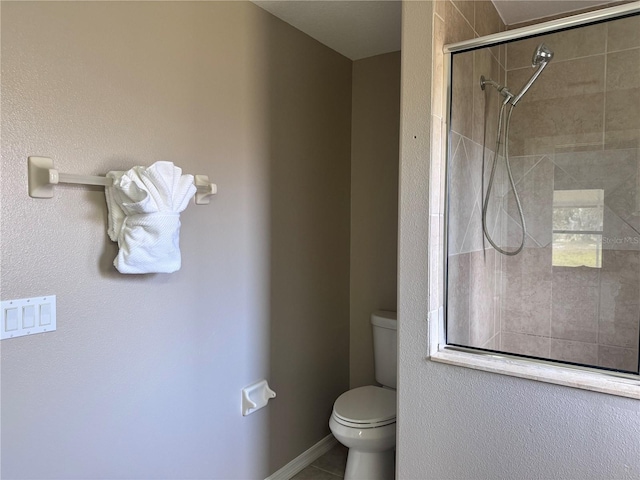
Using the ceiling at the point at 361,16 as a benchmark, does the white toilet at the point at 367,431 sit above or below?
below

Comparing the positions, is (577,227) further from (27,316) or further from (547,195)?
(27,316)

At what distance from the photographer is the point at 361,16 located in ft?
7.31

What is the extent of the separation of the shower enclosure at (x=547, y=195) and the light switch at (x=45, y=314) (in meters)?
1.44

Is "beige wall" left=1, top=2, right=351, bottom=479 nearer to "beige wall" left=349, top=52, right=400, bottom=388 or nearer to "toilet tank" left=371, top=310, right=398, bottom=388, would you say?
"beige wall" left=349, top=52, right=400, bottom=388

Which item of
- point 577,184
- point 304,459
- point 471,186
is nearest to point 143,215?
point 471,186

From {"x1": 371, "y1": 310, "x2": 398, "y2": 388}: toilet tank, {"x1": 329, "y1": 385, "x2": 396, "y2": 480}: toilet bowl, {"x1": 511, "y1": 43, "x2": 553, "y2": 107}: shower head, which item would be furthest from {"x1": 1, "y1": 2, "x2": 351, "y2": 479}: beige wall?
{"x1": 511, "y1": 43, "x2": 553, "y2": 107}: shower head

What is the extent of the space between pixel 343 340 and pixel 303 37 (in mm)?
1834

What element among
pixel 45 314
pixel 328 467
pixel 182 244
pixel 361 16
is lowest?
pixel 328 467

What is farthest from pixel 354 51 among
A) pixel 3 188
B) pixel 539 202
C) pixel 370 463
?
pixel 370 463

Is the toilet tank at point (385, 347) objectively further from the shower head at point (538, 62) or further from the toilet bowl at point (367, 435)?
the shower head at point (538, 62)

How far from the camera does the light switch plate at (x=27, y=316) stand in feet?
4.20

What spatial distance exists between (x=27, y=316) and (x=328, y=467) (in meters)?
1.86

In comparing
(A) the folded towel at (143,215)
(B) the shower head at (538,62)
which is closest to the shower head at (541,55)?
(B) the shower head at (538,62)

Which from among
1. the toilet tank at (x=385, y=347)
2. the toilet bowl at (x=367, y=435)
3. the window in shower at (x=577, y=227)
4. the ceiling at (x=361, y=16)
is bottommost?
the toilet bowl at (x=367, y=435)
